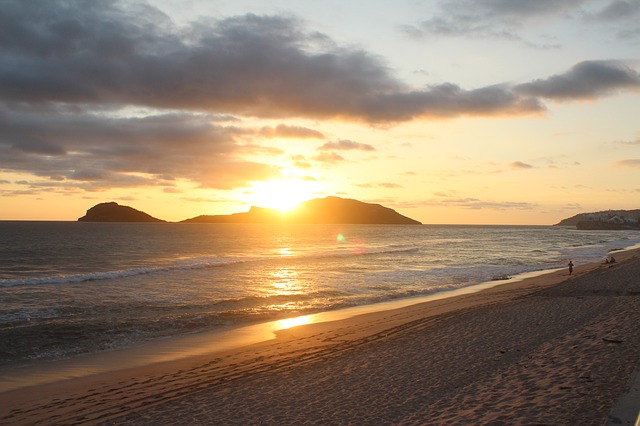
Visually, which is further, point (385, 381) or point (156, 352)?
point (156, 352)

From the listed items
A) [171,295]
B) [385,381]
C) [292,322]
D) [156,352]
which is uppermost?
[385,381]

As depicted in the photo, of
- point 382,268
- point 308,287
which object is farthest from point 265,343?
point 382,268

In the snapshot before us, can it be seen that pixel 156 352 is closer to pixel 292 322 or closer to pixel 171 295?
pixel 292 322

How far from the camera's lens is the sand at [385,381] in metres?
8.79

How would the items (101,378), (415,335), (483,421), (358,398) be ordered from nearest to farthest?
(483,421), (358,398), (101,378), (415,335)

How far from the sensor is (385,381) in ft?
36.6

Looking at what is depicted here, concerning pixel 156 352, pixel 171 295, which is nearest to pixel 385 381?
pixel 156 352

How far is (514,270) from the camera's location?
148 feet

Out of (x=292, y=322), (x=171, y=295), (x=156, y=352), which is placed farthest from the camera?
(x=171, y=295)

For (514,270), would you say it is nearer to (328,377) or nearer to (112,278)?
(112,278)

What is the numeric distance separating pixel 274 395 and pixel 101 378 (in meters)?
5.04

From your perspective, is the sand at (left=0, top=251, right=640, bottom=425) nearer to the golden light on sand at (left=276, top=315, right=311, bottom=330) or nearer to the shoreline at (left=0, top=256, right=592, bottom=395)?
the shoreline at (left=0, top=256, right=592, bottom=395)

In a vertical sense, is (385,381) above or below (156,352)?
above

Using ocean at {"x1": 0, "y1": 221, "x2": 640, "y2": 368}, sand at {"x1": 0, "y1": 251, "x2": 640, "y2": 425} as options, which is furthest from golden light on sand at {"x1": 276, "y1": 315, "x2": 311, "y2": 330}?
sand at {"x1": 0, "y1": 251, "x2": 640, "y2": 425}
